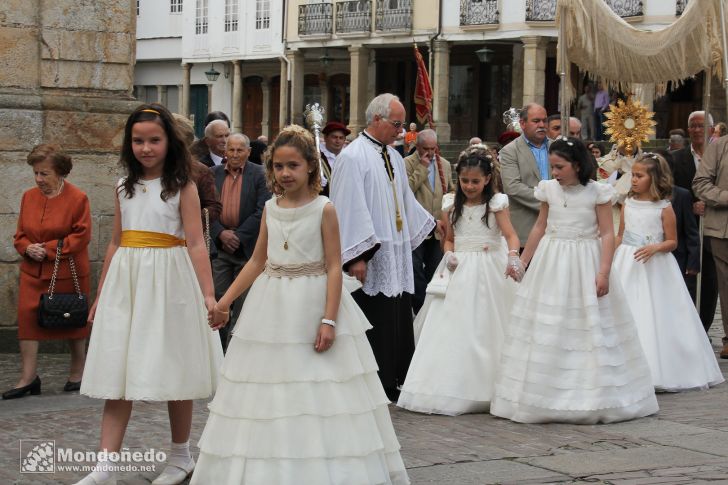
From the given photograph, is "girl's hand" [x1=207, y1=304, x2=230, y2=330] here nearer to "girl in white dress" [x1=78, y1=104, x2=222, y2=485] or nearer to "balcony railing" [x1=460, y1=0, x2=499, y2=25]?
"girl in white dress" [x1=78, y1=104, x2=222, y2=485]

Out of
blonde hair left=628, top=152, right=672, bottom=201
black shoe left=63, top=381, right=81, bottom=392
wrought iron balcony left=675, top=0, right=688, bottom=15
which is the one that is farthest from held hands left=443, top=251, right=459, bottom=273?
wrought iron balcony left=675, top=0, right=688, bottom=15

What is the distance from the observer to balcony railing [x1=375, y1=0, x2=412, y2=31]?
47.5 meters

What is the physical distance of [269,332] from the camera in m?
6.20

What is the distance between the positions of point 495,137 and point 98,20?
35.8 metres

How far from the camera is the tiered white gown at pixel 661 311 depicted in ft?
33.2

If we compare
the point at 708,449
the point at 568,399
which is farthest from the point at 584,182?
the point at 708,449

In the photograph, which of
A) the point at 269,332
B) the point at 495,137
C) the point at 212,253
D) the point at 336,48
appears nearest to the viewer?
the point at 269,332

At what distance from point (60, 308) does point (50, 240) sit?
50 cm

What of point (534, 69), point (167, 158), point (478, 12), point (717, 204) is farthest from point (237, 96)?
point (167, 158)

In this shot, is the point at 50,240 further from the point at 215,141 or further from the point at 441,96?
the point at 441,96

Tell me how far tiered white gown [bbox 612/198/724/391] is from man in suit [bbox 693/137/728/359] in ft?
3.98

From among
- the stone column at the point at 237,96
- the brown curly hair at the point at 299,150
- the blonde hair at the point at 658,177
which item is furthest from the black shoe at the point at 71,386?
the stone column at the point at 237,96

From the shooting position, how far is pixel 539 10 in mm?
43188

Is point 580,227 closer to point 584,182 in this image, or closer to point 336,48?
point 584,182
